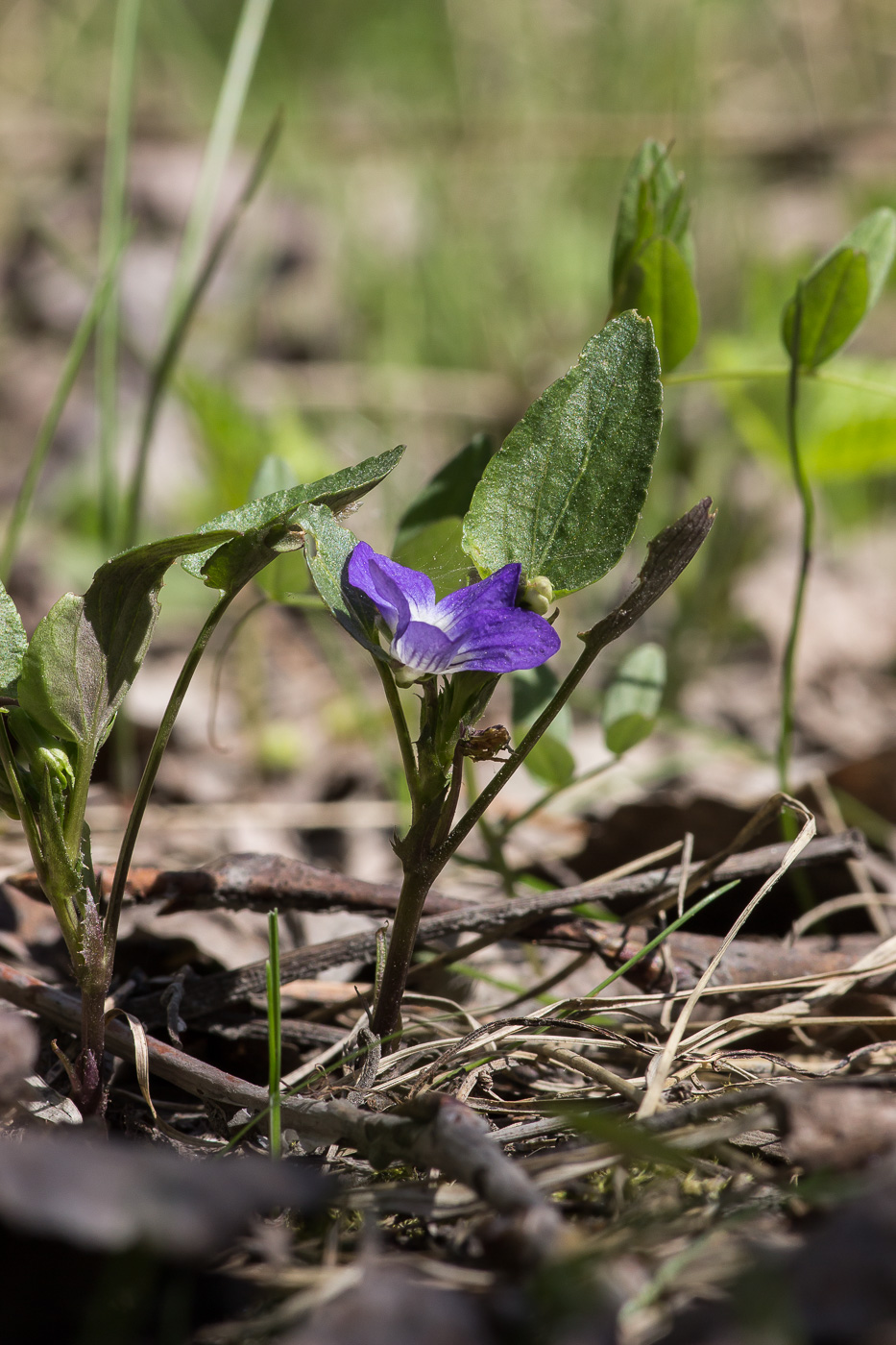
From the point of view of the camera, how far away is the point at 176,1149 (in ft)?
3.68

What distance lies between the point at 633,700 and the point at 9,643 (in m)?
0.90

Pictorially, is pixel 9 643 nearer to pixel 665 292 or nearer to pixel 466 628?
pixel 466 628

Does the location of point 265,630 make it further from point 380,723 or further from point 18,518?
point 18,518

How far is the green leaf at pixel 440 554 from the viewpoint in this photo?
3.83 feet

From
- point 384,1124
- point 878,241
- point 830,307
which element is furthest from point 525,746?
point 878,241

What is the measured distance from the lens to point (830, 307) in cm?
146

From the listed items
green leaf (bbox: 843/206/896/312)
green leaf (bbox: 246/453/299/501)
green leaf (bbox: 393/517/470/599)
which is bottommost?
green leaf (bbox: 393/517/470/599)

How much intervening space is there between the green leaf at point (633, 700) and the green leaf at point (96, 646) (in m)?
0.75

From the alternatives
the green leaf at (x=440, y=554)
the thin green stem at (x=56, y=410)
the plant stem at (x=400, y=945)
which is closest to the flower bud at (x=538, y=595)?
the green leaf at (x=440, y=554)

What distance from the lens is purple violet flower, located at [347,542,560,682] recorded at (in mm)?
971

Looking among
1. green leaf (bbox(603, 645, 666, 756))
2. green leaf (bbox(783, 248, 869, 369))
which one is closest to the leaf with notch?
green leaf (bbox(783, 248, 869, 369))

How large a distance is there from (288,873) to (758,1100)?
26.3 inches

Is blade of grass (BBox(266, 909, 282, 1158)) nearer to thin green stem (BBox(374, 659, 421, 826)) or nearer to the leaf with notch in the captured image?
thin green stem (BBox(374, 659, 421, 826))

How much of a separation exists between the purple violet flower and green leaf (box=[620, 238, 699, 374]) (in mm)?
552
